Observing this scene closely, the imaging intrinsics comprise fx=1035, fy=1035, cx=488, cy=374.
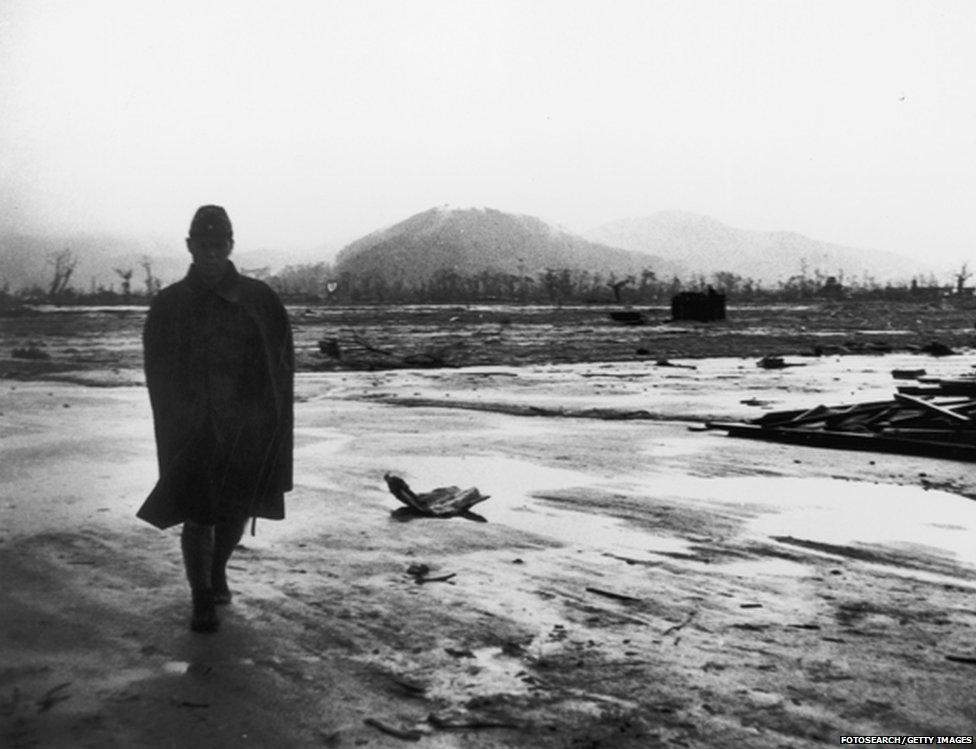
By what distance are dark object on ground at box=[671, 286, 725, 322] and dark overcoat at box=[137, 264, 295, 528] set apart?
40589mm

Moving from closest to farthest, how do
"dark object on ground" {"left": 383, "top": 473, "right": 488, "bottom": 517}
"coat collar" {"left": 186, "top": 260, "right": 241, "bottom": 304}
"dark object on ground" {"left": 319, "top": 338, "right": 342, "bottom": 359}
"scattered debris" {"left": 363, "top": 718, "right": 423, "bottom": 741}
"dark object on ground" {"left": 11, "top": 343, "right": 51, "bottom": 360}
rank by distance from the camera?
"scattered debris" {"left": 363, "top": 718, "right": 423, "bottom": 741} < "coat collar" {"left": 186, "top": 260, "right": 241, "bottom": 304} < "dark object on ground" {"left": 383, "top": 473, "right": 488, "bottom": 517} < "dark object on ground" {"left": 11, "top": 343, "right": 51, "bottom": 360} < "dark object on ground" {"left": 319, "top": 338, "right": 342, "bottom": 359}

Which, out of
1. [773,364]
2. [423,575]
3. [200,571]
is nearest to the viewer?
[200,571]

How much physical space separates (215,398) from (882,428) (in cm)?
809

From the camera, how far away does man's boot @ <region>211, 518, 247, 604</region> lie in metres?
4.58

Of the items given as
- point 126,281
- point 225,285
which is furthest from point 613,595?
point 126,281

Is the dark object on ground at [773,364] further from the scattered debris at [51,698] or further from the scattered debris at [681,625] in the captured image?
the scattered debris at [51,698]

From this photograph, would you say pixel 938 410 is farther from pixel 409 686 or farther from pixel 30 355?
pixel 30 355

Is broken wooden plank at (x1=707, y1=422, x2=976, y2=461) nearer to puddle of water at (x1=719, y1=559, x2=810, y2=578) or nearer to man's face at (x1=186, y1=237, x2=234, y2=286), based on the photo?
puddle of water at (x1=719, y1=559, x2=810, y2=578)

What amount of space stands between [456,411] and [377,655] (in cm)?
940

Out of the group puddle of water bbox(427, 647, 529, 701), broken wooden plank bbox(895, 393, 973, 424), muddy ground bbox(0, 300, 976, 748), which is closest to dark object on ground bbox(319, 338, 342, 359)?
muddy ground bbox(0, 300, 976, 748)

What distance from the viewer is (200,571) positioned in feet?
14.3

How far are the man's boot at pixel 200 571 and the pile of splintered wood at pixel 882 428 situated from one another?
7278 mm

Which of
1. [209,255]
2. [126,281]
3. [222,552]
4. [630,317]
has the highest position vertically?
[126,281]

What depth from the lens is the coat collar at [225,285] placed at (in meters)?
4.52
